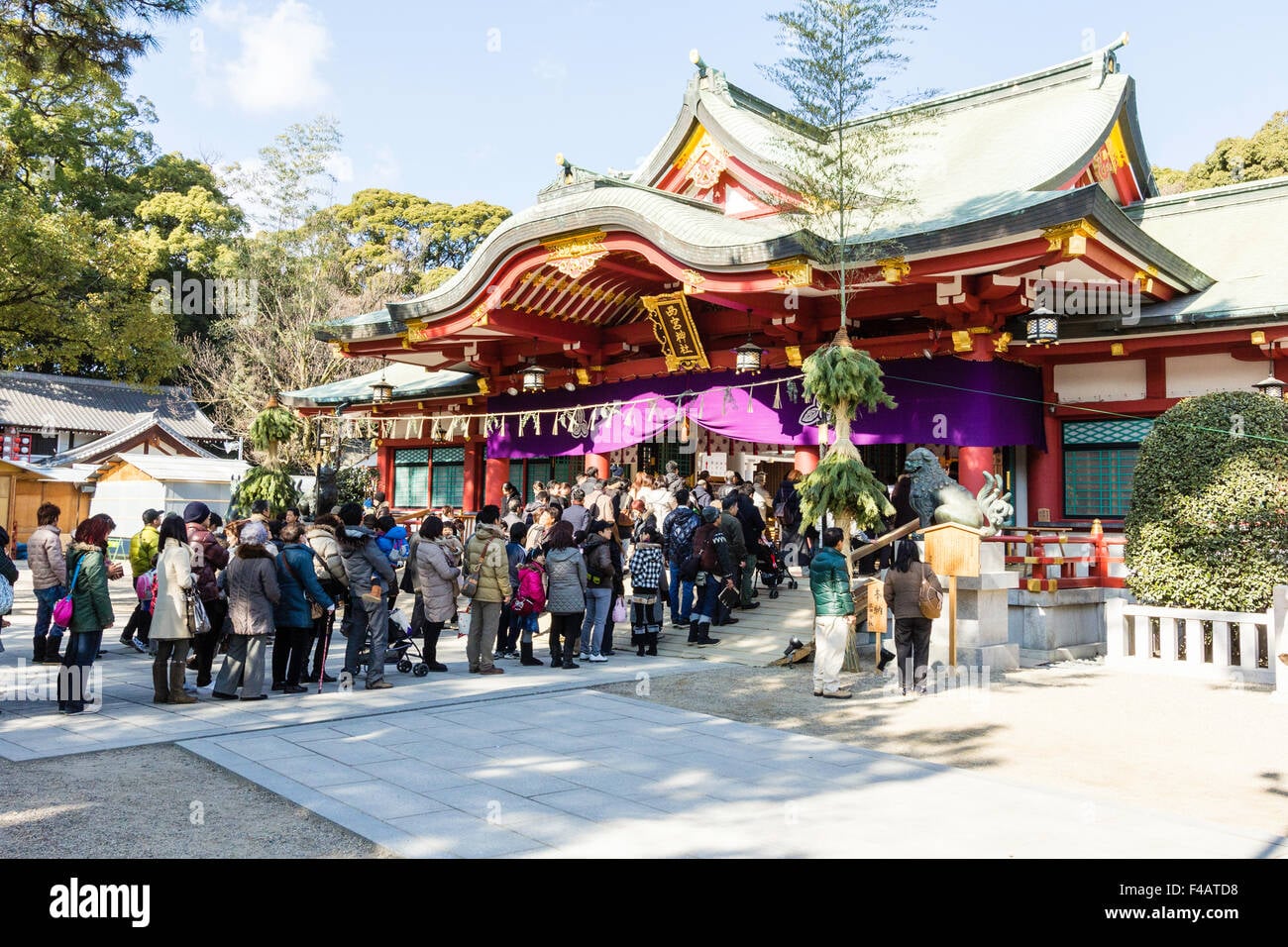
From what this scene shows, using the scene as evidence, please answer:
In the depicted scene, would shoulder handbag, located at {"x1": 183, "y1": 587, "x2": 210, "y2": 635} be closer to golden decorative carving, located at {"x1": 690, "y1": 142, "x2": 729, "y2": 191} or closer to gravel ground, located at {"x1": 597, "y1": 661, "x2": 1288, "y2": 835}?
gravel ground, located at {"x1": 597, "y1": 661, "x2": 1288, "y2": 835}

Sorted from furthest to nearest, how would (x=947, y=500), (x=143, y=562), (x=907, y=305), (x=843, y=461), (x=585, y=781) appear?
(x=907, y=305), (x=947, y=500), (x=143, y=562), (x=843, y=461), (x=585, y=781)

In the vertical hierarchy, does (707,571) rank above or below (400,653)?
above

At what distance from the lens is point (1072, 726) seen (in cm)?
771

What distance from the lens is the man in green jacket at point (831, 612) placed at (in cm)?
893

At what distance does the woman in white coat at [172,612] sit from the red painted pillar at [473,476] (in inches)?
559

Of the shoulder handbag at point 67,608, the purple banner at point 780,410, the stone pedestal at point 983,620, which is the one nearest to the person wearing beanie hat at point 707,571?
the stone pedestal at point 983,620

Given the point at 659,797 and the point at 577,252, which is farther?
the point at 577,252

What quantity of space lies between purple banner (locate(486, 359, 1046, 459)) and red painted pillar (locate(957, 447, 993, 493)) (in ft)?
0.44

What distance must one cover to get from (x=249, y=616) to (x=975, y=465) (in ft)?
32.9

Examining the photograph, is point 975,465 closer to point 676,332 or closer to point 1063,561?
point 1063,561

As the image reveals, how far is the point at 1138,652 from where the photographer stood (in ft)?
34.8

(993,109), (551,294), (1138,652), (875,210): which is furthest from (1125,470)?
(551,294)

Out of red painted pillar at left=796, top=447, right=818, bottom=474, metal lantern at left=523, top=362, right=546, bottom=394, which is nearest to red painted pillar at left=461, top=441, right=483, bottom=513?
metal lantern at left=523, top=362, right=546, bottom=394
